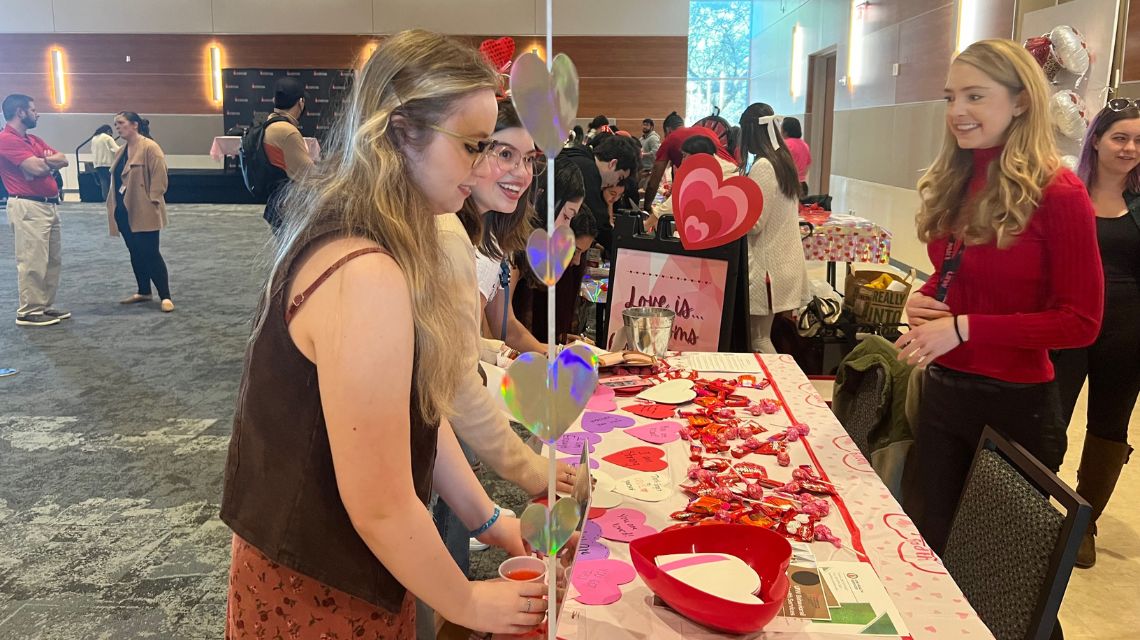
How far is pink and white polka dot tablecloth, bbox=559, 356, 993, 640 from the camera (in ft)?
3.42

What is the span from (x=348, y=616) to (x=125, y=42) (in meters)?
15.4

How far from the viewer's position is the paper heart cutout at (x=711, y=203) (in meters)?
2.22

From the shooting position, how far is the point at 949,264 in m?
1.88

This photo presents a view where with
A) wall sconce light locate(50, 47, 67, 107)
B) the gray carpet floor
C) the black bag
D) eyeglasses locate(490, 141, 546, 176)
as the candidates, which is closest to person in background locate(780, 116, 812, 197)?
the black bag

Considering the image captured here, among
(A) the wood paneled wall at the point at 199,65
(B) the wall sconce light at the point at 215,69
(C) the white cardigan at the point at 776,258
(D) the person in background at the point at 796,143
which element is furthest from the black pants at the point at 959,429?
(B) the wall sconce light at the point at 215,69

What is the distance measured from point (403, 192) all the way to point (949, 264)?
4.64ft

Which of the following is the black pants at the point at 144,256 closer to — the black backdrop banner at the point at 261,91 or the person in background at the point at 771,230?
the person in background at the point at 771,230

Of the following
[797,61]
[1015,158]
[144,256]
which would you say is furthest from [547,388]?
[797,61]

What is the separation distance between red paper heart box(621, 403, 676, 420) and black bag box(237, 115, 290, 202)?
320cm

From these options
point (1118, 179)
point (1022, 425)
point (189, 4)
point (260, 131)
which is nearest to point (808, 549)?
point (1022, 425)

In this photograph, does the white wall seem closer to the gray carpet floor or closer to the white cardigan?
the gray carpet floor

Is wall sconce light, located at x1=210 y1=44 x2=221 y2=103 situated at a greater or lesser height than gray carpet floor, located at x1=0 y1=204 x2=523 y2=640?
greater

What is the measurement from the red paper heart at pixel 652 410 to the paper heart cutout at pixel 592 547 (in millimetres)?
532

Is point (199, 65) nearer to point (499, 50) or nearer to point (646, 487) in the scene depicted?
point (499, 50)
